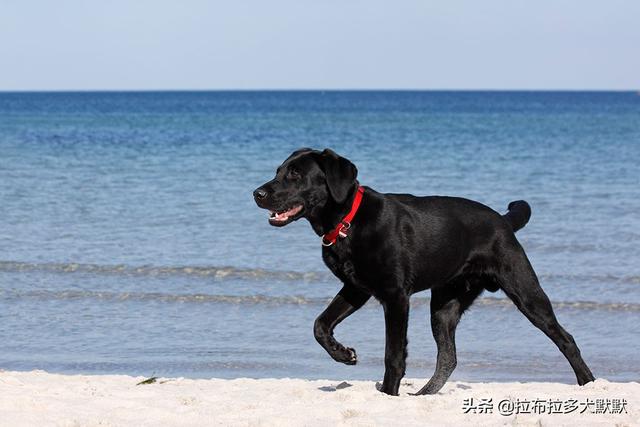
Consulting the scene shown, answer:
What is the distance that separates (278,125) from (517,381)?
4554 centimetres

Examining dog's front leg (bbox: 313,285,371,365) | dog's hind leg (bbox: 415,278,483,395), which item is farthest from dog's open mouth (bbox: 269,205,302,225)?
dog's hind leg (bbox: 415,278,483,395)

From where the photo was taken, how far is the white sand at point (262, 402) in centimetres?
584

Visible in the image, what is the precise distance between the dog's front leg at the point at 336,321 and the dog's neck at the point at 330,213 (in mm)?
466

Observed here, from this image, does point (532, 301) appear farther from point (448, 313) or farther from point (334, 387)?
point (334, 387)

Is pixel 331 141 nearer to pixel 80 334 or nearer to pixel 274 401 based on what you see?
pixel 80 334

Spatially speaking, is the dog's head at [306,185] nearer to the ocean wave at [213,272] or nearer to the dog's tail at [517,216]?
the dog's tail at [517,216]

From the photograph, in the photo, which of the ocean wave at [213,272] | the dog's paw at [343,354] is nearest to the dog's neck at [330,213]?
the dog's paw at [343,354]

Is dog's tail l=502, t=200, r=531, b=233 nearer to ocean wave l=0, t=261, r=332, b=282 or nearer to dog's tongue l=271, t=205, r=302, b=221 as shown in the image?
dog's tongue l=271, t=205, r=302, b=221

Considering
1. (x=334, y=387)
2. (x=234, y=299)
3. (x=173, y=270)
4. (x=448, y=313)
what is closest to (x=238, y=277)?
(x=173, y=270)

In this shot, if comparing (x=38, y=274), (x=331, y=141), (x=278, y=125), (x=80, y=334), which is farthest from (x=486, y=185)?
(x=278, y=125)

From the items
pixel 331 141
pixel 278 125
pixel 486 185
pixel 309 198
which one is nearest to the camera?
pixel 309 198

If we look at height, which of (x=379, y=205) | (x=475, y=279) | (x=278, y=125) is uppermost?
(x=379, y=205)

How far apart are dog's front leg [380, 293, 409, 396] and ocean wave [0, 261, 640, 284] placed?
4973 mm

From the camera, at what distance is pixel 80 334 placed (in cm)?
933
